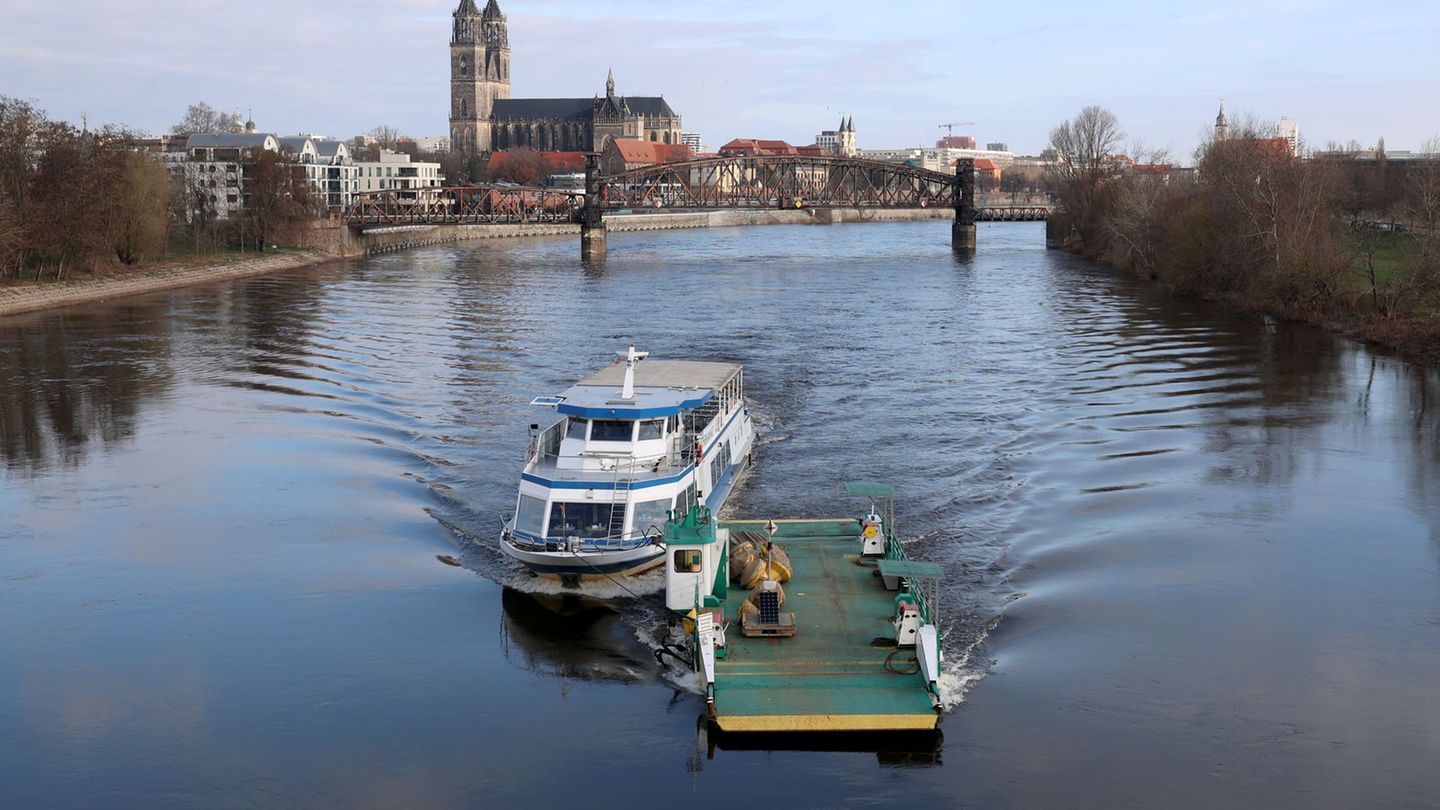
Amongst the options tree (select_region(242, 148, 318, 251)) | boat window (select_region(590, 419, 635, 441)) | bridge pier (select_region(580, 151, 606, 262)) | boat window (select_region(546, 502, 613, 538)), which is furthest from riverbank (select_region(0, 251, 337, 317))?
boat window (select_region(546, 502, 613, 538))

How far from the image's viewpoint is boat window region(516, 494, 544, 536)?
2655 centimetres

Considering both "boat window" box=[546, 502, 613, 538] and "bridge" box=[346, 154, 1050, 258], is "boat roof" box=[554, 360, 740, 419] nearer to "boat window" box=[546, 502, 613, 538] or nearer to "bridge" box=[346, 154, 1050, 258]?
"boat window" box=[546, 502, 613, 538]

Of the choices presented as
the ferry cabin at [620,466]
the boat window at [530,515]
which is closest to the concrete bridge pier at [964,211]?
the ferry cabin at [620,466]

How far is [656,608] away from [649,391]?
7323mm

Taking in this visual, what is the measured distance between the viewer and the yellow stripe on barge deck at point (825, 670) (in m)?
19.3

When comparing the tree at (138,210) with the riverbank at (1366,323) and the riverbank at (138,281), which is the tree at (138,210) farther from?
the riverbank at (1366,323)

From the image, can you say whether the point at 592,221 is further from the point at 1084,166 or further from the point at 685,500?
the point at 685,500

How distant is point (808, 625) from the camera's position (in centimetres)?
2233

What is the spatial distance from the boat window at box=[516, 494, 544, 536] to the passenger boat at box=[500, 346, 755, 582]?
0.07 ft

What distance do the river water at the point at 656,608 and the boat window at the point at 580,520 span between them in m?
1.36

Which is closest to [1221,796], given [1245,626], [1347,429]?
[1245,626]

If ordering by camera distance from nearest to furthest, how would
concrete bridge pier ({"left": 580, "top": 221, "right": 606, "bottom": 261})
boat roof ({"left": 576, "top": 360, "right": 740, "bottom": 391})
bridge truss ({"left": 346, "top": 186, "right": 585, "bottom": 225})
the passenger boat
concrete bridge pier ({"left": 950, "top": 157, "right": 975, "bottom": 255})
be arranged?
1. the passenger boat
2. boat roof ({"left": 576, "top": 360, "right": 740, "bottom": 391})
3. concrete bridge pier ({"left": 580, "top": 221, "right": 606, "bottom": 261})
4. concrete bridge pier ({"left": 950, "top": 157, "right": 975, "bottom": 255})
5. bridge truss ({"left": 346, "top": 186, "right": 585, "bottom": 225})

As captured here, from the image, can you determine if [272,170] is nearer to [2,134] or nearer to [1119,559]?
[2,134]

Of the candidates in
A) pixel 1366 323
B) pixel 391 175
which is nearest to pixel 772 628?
pixel 1366 323
